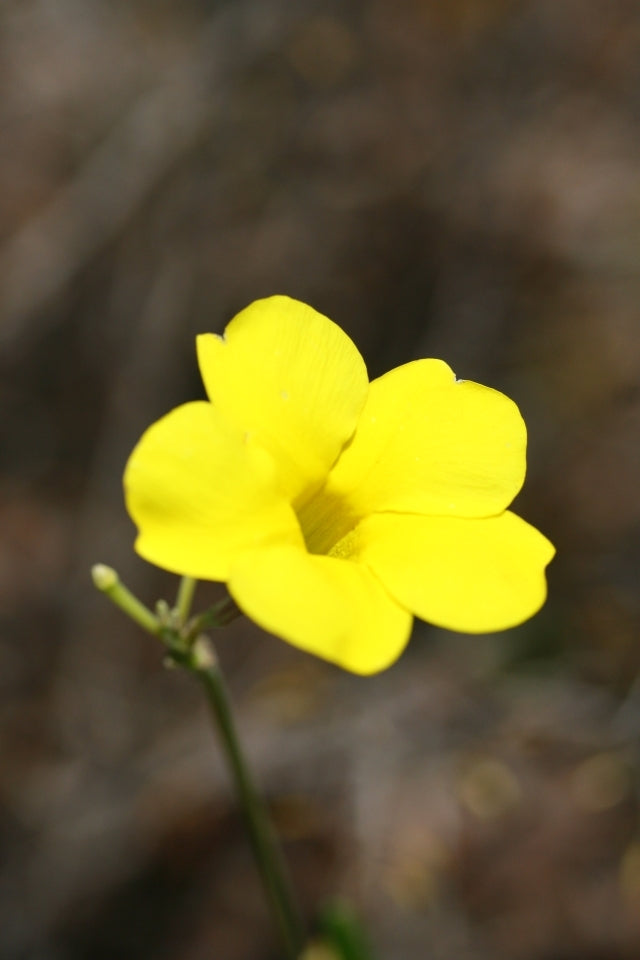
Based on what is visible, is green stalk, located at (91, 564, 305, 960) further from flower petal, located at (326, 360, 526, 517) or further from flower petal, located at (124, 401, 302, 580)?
flower petal, located at (326, 360, 526, 517)

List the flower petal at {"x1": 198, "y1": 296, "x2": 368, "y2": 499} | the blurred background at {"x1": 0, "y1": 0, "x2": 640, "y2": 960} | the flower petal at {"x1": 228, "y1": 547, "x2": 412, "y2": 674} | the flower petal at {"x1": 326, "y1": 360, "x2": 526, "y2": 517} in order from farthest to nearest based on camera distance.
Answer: the blurred background at {"x1": 0, "y1": 0, "x2": 640, "y2": 960}
the flower petal at {"x1": 326, "y1": 360, "x2": 526, "y2": 517}
the flower petal at {"x1": 198, "y1": 296, "x2": 368, "y2": 499}
the flower petal at {"x1": 228, "y1": 547, "x2": 412, "y2": 674}

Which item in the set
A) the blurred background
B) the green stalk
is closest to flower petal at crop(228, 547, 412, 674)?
the green stalk

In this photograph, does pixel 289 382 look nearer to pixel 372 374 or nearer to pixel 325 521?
pixel 325 521

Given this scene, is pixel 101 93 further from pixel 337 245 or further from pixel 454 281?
pixel 454 281

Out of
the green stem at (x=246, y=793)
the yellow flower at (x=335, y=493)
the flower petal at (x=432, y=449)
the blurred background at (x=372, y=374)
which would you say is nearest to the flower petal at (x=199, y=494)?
the yellow flower at (x=335, y=493)

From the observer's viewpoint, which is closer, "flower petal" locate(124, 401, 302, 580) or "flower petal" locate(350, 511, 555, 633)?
"flower petal" locate(124, 401, 302, 580)

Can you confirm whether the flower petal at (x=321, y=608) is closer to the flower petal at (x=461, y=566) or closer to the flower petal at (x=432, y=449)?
the flower petal at (x=461, y=566)
